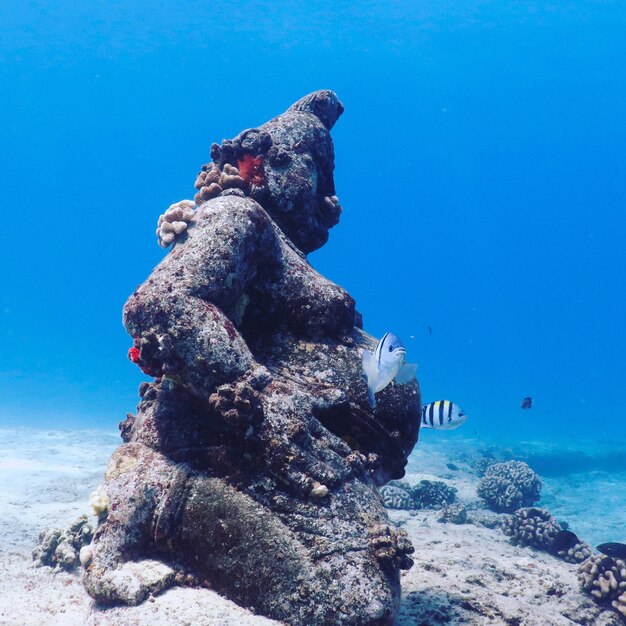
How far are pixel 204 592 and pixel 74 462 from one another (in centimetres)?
1373

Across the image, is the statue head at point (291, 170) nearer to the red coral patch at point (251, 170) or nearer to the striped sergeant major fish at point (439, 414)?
the red coral patch at point (251, 170)

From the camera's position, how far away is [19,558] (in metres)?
7.14

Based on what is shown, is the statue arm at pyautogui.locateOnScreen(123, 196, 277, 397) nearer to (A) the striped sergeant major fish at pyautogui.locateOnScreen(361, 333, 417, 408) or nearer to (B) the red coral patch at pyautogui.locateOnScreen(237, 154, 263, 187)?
(A) the striped sergeant major fish at pyautogui.locateOnScreen(361, 333, 417, 408)

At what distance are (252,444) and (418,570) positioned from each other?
12.4ft

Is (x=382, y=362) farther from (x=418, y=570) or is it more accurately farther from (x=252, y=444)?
(x=418, y=570)

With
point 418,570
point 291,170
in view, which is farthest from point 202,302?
point 418,570

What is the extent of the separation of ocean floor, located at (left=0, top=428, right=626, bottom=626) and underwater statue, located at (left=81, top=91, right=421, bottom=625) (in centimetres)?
40

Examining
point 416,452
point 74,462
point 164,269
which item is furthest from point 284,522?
point 416,452

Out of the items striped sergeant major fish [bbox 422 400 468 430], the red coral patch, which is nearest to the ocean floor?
striped sergeant major fish [bbox 422 400 468 430]

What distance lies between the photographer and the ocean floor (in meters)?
4.48

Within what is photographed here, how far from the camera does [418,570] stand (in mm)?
6652

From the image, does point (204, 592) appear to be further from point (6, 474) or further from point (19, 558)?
point (6, 474)

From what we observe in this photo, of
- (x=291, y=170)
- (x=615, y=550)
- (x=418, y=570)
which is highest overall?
(x=291, y=170)

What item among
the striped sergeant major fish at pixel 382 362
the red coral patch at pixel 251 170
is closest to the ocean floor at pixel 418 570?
the striped sergeant major fish at pixel 382 362
